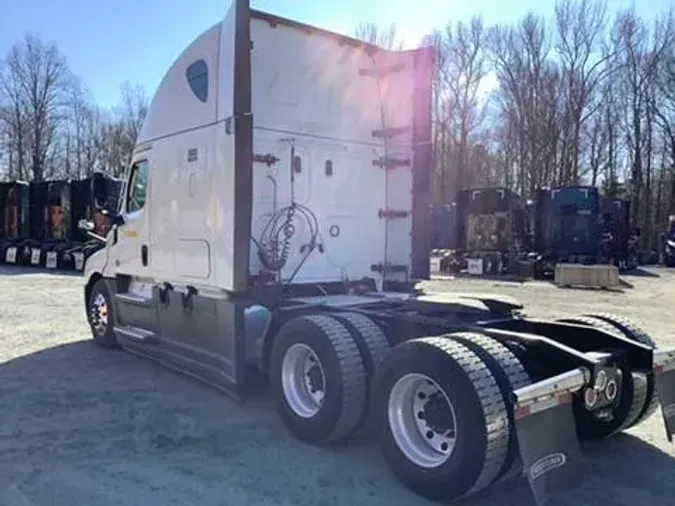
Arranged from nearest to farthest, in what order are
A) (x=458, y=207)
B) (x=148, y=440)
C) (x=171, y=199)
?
(x=148, y=440) → (x=171, y=199) → (x=458, y=207)

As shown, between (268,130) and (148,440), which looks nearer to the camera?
(148,440)

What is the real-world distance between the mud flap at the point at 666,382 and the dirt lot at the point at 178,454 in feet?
1.32

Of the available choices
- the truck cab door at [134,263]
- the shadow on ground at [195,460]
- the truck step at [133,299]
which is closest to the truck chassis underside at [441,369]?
the shadow on ground at [195,460]

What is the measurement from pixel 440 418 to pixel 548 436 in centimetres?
68

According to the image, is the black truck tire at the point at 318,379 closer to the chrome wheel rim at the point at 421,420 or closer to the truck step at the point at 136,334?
the chrome wheel rim at the point at 421,420

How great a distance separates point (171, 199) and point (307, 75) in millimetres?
1912

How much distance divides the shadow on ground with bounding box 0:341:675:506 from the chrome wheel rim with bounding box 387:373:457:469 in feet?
0.86

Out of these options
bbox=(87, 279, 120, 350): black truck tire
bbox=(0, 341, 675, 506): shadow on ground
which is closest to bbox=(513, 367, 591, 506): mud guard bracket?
bbox=(0, 341, 675, 506): shadow on ground

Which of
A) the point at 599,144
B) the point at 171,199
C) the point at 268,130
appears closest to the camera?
the point at 268,130

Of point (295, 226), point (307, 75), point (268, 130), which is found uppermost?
point (307, 75)

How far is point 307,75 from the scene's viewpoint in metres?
6.28

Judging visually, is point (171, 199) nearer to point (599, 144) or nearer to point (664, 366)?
point (664, 366)

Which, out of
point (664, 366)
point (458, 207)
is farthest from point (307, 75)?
point (458, 207)

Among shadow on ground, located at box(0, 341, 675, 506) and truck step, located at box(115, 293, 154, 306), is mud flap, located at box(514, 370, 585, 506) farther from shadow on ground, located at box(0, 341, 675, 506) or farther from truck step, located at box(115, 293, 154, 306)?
truck step, located at box(115, 293, 154, 306)
